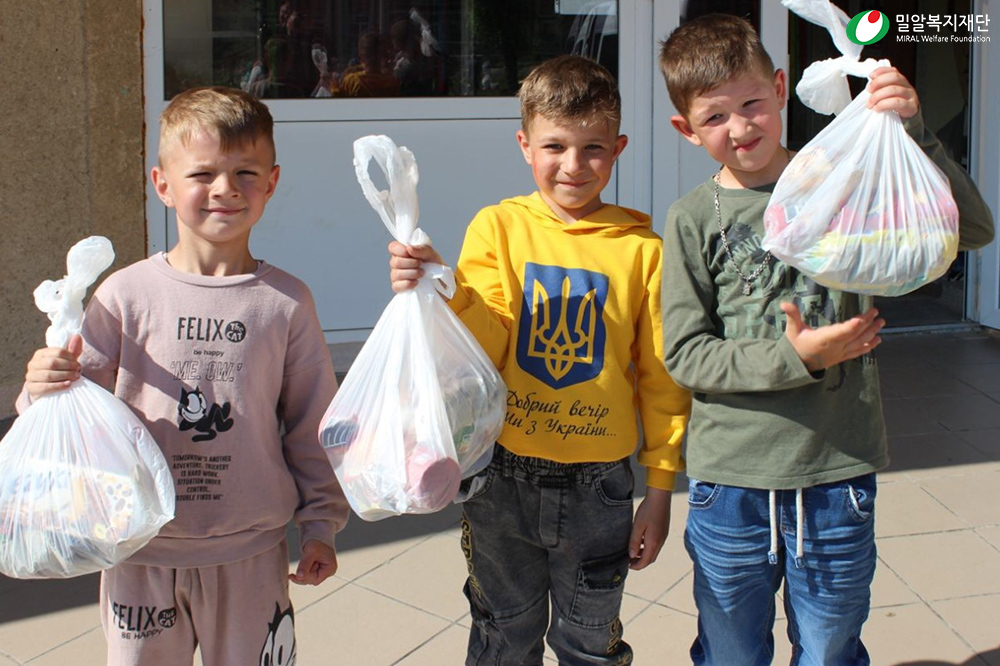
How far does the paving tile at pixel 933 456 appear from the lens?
431 cm

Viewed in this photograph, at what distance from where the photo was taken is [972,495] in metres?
4.05

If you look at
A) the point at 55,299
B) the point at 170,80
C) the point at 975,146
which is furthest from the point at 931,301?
the point at 55,299

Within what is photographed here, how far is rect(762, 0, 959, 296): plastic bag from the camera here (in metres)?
1.81

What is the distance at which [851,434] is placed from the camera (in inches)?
82.5

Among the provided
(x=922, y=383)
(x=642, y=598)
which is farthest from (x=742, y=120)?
(x=922, y=383)

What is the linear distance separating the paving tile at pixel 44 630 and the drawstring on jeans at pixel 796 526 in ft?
6.60

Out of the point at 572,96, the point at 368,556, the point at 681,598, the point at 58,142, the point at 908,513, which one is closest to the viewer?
the point at 572,96

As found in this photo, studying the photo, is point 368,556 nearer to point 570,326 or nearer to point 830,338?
point 570,326

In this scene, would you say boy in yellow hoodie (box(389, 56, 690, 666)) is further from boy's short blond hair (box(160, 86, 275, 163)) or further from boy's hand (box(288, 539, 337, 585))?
boy's short blond hair (box(160, 86, 275, 163))

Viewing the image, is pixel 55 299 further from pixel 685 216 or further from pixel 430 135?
pixel 430 135

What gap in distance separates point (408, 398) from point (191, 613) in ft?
1.92

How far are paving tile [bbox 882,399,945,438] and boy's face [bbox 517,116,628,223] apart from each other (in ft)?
9.85

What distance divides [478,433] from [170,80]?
12.9ft

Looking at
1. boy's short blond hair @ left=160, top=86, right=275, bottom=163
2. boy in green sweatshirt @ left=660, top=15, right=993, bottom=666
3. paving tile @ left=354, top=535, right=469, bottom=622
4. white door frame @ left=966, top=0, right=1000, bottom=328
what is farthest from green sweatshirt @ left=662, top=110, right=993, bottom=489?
white door frame @ left=966, top=0, right=1000, bottom=328
